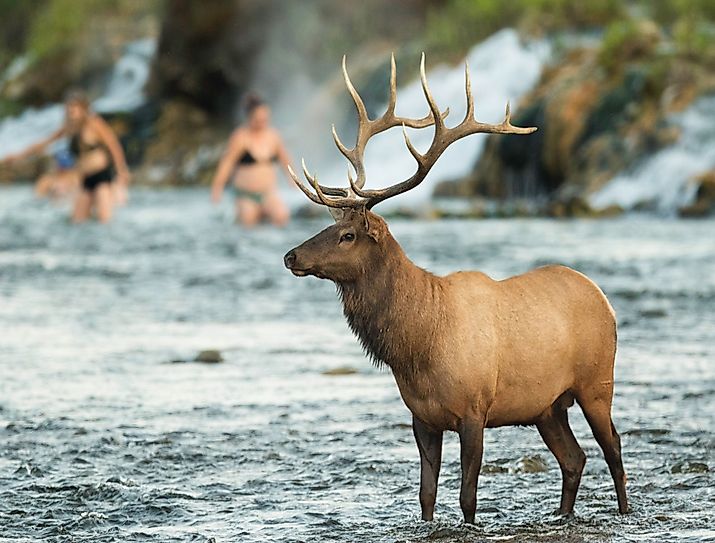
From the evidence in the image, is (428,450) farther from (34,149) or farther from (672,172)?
(672,172)

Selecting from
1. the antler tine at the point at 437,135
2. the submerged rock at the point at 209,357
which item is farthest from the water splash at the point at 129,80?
the antler tine at the point at 437,135

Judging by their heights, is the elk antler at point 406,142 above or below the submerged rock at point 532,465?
above

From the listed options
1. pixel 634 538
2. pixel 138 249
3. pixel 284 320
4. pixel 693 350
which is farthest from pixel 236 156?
pixel 634 538

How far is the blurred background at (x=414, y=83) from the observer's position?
25.3 meters

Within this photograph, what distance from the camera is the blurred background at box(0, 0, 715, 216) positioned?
82.9 feet

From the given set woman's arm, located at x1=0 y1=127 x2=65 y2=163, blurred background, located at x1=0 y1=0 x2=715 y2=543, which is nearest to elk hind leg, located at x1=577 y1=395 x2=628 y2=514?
blurred background, located at x1=0 y1=0 x2=715 y2=543

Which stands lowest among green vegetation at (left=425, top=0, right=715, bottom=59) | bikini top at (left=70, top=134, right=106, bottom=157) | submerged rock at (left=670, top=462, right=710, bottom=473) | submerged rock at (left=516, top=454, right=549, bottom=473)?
submerged rock at (left=516, top=454, right=549, bottom=473)

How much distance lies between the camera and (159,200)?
109ft

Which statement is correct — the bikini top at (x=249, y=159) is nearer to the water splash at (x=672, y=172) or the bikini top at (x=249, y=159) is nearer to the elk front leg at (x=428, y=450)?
the water splash at (x=672, y=172)

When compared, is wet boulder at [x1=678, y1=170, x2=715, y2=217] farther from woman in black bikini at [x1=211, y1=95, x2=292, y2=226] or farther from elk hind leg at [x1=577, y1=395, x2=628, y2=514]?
elk hind leg at [x1=577, y1=395, x2=628, y2=514]

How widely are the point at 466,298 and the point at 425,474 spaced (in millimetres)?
855

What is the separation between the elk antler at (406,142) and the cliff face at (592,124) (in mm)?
16903

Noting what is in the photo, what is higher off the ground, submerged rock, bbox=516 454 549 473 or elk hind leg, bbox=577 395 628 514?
elk hind leg, bbox=577 395 628 514

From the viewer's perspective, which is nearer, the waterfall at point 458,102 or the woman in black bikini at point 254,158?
the woman in black bikini at point 254,158
